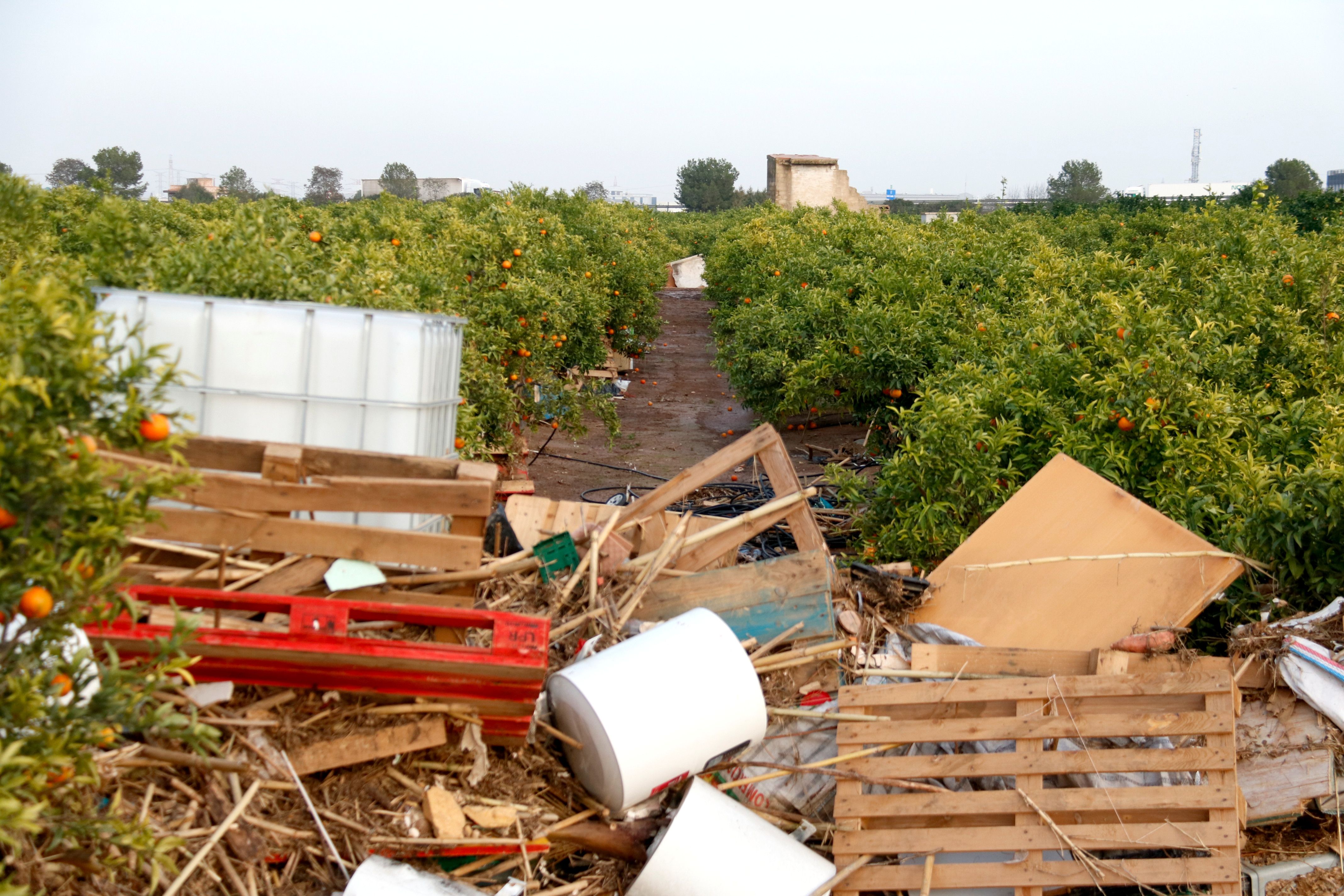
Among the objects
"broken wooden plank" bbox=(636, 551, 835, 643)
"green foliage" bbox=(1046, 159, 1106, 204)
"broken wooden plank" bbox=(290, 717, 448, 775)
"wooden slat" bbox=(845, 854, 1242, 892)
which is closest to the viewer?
"broken wooden plank" bbox=(290, 717, 448, 775)

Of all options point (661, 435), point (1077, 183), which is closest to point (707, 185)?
point (1077, 183)

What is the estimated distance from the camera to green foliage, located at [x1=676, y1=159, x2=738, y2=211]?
94.7 m

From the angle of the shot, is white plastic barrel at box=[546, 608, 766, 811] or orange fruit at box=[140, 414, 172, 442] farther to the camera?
white plastic barrel at box=[546, 608, 766, 811]

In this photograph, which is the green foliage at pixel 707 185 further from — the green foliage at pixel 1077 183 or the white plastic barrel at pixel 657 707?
the white plastic barrel at pixel 657 707

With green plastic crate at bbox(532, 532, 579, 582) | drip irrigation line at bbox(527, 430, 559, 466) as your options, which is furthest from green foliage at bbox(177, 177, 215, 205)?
green plastic crate at bbox(532, 532, 579, 582)

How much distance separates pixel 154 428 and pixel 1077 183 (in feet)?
209

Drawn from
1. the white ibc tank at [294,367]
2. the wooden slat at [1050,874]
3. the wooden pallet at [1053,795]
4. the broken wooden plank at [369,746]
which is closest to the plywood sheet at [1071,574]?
the wooden pallet at [1053,795]

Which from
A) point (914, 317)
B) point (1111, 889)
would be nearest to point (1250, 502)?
point (1111, 889)

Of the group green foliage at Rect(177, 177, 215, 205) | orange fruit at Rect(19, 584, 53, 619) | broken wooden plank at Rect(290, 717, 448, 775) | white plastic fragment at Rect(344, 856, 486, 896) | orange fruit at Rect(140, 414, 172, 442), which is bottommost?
white plastic fragment at Rect(344, 856, 486, 896)

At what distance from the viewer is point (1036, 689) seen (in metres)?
4.02

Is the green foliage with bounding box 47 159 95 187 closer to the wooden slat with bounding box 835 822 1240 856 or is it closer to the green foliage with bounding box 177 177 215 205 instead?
the green foliage with bounding box 177 177 215 205

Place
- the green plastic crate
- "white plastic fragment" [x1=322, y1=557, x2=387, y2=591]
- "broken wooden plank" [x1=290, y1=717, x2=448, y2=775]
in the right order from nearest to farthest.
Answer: "broken wooden plank" [x1=290, y1=717, x2=448, y2=775] < "white plastic fragment" [x1=322, y1=557, x2=387, y2=591] < the green plastic crate

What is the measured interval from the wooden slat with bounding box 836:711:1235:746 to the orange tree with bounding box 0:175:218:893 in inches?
104

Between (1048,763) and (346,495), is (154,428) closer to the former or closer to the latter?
(346,495)
